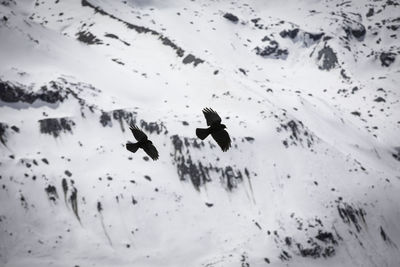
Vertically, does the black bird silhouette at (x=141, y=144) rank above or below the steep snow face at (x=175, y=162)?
above

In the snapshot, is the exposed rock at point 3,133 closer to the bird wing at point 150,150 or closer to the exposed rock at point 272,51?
the bird wing at point 150,150

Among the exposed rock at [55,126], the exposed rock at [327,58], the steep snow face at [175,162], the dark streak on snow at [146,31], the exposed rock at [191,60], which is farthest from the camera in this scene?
the exposed rock at [327,58]

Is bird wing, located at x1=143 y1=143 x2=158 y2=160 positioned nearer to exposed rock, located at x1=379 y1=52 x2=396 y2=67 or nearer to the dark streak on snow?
the dark streak on snow

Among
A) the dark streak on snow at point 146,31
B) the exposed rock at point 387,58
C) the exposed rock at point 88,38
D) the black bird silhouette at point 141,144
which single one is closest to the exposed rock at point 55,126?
the dark streak on snow at point 146,31

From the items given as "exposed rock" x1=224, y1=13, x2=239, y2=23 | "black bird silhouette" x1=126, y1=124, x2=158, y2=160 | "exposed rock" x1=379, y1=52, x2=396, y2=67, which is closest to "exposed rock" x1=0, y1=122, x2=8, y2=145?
"black bird silhouette" x1=126, y1=124, x2=158, y2=160

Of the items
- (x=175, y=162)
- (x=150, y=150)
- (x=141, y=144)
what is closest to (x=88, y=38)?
(x=175, y=162)

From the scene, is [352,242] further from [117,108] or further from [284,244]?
[117,108]

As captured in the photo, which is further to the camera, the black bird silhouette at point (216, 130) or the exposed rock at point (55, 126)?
the exposed rock at point (55, 126)

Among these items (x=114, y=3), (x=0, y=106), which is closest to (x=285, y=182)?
(x=0, y=106)
